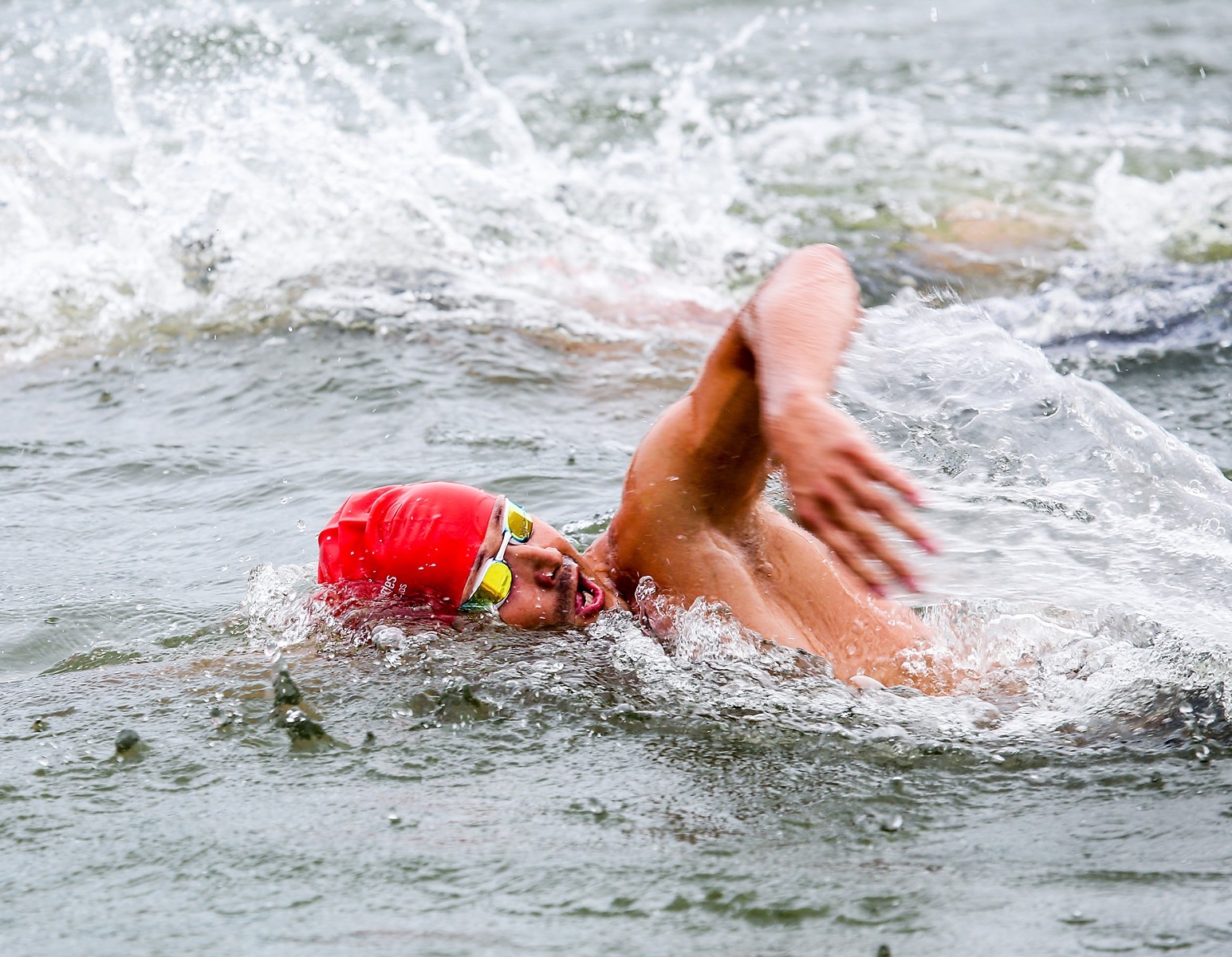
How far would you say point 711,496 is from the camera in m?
3.60

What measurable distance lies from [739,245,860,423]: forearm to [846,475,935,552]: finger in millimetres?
234

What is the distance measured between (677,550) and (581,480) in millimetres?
1915

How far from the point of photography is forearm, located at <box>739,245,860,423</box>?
273 centimetres

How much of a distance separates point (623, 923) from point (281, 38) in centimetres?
1071

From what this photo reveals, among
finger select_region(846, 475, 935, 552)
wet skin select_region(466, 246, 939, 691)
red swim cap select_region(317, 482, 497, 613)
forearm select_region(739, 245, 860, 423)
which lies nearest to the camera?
finger select_region(846, 475, 935, 552)

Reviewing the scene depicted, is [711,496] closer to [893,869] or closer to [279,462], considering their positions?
[893,869]

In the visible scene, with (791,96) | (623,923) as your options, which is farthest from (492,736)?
(791,96)

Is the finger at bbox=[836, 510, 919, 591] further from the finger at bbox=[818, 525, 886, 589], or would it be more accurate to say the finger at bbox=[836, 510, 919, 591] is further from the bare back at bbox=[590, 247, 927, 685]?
the bare back at bbox=[590, 247, 927, 685]

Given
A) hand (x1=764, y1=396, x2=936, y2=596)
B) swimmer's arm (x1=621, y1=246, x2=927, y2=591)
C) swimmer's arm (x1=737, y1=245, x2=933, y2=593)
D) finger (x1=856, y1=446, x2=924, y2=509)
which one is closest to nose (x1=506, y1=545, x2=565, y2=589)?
swimmer's arm (x1=621, y1=246, x2=927, y2=591)

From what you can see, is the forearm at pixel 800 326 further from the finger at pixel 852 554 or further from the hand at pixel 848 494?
the finger at pixel 852 554

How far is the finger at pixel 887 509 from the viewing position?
2371 mm

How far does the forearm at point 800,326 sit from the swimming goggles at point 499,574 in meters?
1.04

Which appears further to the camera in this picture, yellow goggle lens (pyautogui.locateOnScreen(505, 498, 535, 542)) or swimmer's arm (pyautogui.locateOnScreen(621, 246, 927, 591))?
yellow goggle lens (pyautogui.locateOnScreen(505, 498, 535, 542))

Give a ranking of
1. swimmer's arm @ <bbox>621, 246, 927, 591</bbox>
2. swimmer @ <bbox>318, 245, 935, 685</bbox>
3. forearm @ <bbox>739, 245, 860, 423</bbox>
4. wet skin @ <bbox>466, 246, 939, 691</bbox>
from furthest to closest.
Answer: swimmer @ <bbox>318, 245, 935, 685</bbox>
wet skin @ <bbox>466, 246, 939, 691</bbox>
forearm @ <bbox>739, 245, 860, 423</bbox>
swimmer's arm @ <bbox>621, 246, 927, 591</bbox>
